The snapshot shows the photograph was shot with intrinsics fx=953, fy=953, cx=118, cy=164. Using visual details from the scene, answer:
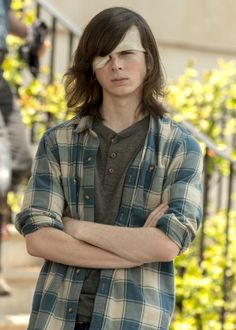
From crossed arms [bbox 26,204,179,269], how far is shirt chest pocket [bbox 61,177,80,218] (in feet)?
0.20

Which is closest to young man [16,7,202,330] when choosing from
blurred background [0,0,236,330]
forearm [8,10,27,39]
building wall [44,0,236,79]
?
blurred background [0,0,236,330]

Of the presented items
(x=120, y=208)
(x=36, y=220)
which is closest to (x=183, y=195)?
(x=120, y=208)

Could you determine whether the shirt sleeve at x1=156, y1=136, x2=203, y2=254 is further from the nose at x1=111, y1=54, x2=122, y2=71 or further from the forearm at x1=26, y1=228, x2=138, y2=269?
the nose at x1=111, y1=54, x2=122, y2=71

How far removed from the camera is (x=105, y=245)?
3059 mm

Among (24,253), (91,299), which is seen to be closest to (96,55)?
(91,299)

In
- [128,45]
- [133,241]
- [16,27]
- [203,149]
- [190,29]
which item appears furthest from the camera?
[190,29]

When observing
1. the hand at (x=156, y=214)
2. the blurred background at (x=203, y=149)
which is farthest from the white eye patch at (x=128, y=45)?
the blurred background at (x=203, y=149)

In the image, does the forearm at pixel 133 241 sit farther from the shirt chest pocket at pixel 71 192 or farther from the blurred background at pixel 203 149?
the blurred background at pixel 203 149

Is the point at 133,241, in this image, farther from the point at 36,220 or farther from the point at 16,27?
the point at 16,27

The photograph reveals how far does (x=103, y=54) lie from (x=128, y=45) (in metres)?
0.09

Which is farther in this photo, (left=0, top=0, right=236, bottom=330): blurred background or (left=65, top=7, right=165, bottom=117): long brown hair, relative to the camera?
(left=0, top=0, right=236, bottom=330): blurred background

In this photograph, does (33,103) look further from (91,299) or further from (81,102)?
(91,299)

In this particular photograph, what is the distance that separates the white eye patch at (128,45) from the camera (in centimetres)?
313

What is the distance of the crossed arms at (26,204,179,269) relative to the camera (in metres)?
3.02
